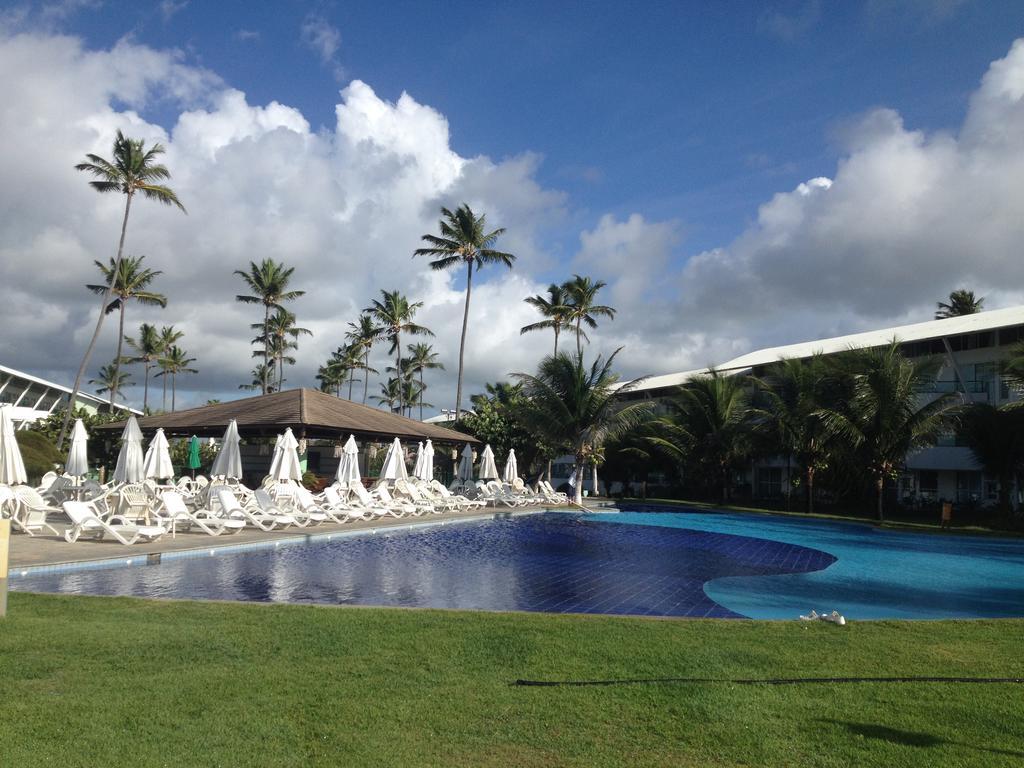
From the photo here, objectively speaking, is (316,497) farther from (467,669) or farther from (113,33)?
(467,669)

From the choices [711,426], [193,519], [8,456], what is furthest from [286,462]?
[711,426]

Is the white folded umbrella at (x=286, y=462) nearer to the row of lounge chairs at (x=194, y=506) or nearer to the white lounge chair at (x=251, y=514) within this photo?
the row of lounge chairs at (x=194, y=506)

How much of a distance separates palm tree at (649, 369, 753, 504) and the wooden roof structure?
10652 mm

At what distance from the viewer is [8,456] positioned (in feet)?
41.8

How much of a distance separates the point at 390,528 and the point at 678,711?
13.0m

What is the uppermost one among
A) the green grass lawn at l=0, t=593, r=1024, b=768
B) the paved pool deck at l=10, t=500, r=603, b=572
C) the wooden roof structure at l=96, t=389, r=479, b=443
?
the wooden roof structure at l=96, t=389, r=479, b=443

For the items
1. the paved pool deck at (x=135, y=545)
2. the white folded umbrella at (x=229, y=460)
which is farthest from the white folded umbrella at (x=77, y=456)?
the white folded umbrella at (x=229, y=460)

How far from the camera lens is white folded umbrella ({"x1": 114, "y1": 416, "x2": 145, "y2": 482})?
14.5 meters

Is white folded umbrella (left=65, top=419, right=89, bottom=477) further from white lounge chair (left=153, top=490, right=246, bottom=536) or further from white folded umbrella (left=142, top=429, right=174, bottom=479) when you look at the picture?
white lounge chair (left=153, top=490, right=246, bottom=536)

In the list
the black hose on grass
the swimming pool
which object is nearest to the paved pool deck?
the swimming pool

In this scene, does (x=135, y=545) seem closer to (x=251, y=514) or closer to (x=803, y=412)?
(x=251, y=514)

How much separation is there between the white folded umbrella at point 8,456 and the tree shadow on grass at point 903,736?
13.4 m

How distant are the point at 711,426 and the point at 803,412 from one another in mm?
4812

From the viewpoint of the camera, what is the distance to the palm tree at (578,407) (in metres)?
27.7
